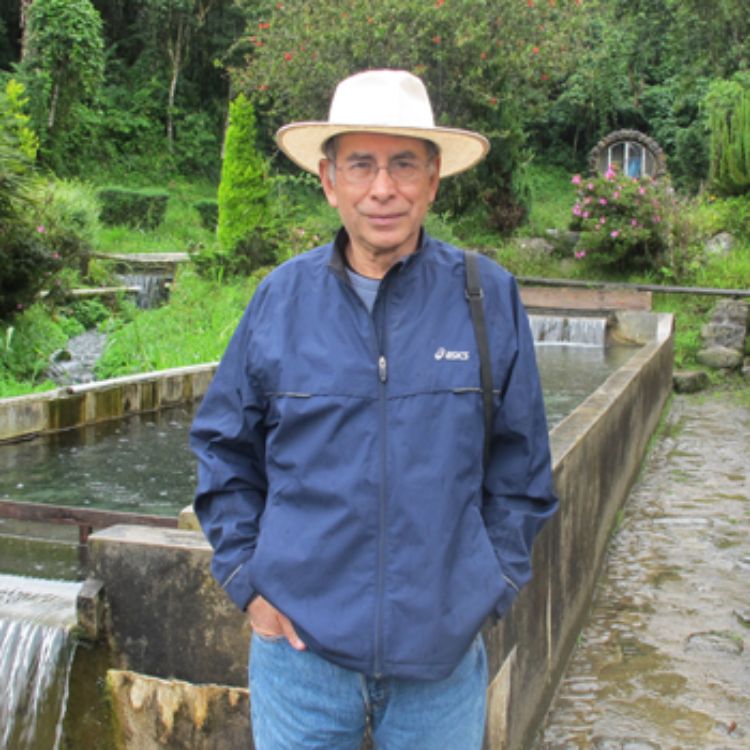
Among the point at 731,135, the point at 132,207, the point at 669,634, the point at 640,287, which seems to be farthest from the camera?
the point at 132,207

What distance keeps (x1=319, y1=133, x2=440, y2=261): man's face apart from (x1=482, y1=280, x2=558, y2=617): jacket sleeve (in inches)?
10.8

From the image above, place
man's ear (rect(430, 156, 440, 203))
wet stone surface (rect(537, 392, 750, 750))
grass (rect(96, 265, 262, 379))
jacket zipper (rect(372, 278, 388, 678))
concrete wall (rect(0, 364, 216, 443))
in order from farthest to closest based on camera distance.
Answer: grass (rect(96, 265, 262, 379)), concrete wall (rect(0, 364, 216, 443)), wet stone surface (rect(537, 392, 750, 750)), man's ear (rect(430, 156, 440, 203)), jacket zipper (rect(372, 278, 388, 678))

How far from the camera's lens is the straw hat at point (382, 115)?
80.0 inches

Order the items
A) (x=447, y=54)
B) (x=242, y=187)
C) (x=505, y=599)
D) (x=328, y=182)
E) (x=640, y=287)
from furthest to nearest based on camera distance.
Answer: (x=447, y=54)
(x=242, y=187)
(x=640, y=287)
(x=328, y=182)
(x=505, y=599)

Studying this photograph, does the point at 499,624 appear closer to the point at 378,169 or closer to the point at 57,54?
the point at 378,169

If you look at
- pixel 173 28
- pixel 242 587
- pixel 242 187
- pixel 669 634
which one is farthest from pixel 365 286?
pixel 173 28

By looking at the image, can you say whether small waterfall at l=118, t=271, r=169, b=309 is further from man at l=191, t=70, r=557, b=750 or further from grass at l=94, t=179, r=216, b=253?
man at l=191, t=70, r=557, b=750

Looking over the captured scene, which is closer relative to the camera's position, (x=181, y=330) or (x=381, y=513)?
(x=381, y=513)

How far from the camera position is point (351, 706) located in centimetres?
192

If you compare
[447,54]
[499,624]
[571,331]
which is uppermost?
[447,54]

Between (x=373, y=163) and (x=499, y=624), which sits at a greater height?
(x=373, y=163)

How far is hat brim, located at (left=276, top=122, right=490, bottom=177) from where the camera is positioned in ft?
6.72

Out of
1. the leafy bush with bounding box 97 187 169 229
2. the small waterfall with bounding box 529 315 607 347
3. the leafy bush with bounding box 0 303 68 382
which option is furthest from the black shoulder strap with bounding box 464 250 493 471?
the leafy bush with bounding box 97 187 169 229

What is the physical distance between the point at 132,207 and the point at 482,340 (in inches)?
1022
